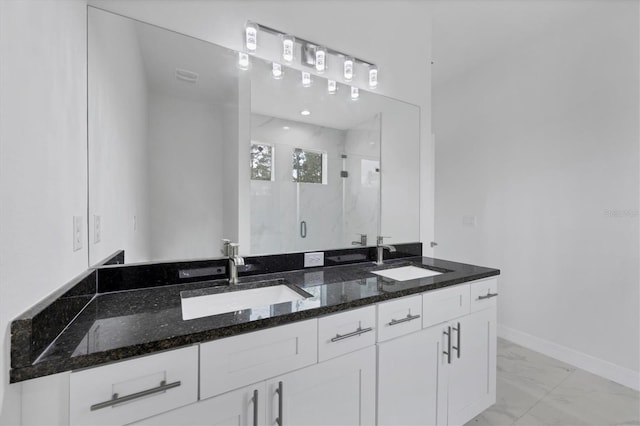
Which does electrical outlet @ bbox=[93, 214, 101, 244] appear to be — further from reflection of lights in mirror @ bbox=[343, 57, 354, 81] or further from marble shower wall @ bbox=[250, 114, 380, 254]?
reflection of lights in mirror @ bbox=[343, 57, 354, 81]

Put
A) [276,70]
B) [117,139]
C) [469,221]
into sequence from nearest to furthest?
[117,139], [276,70], [469,221]

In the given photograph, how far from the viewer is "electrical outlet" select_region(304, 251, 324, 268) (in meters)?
1.76

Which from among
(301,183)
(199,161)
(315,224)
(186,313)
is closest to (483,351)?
(315,224)

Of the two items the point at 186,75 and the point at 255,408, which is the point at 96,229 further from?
the point at 255,408

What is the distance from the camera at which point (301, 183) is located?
182cm

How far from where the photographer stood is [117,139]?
1312mm

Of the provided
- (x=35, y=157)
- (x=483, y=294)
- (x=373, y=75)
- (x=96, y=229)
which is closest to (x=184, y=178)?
(x=96, y=229)

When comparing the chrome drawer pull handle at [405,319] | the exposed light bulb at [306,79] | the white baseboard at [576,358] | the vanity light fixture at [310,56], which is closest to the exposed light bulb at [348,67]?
the vanity light fixture at [310,56]

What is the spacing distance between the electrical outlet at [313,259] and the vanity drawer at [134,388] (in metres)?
0.96

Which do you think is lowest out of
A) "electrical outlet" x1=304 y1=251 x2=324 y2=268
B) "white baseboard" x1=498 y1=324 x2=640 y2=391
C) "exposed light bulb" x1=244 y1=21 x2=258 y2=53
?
"white baseboard" x1=498 y1=324 x2=640 y2=391

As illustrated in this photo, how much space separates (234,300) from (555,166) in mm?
2854

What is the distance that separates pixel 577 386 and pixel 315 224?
2298mm

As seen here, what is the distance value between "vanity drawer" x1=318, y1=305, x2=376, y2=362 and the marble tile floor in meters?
1.21

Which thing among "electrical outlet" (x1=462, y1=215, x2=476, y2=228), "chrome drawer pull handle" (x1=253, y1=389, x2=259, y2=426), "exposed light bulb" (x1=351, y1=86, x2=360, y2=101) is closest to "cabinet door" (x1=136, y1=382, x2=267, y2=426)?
"chrome drawer pull handle" (x1=253, y1=389, x2=259, y2=426)
